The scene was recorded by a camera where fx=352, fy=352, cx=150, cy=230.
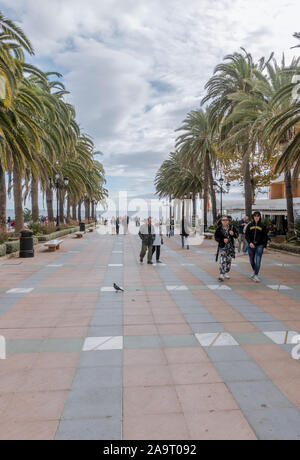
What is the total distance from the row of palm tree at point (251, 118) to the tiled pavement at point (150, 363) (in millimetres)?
7837

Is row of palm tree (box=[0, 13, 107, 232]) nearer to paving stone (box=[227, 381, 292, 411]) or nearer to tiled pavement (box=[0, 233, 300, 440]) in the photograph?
tiled pavement (box=[0, 233, 300, 440])

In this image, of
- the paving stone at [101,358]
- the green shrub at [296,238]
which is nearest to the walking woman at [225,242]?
the paving stone at [101,358]

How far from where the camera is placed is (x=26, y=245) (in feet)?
48.2

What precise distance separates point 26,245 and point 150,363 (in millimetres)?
11800

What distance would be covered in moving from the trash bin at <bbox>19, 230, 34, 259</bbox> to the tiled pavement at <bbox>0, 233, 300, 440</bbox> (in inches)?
249

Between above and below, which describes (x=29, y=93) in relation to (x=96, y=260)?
above

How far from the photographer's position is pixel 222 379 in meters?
3.71

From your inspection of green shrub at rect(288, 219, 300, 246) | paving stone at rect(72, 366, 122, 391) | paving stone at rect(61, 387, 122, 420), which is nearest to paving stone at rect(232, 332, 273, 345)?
paving stone at rect(72, 366, 122, 391)

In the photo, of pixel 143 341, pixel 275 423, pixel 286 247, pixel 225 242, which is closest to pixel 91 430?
pixel 275 423

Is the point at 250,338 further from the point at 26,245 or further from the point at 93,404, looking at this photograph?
the point at 26,245

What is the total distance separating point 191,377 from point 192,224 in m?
37.2
